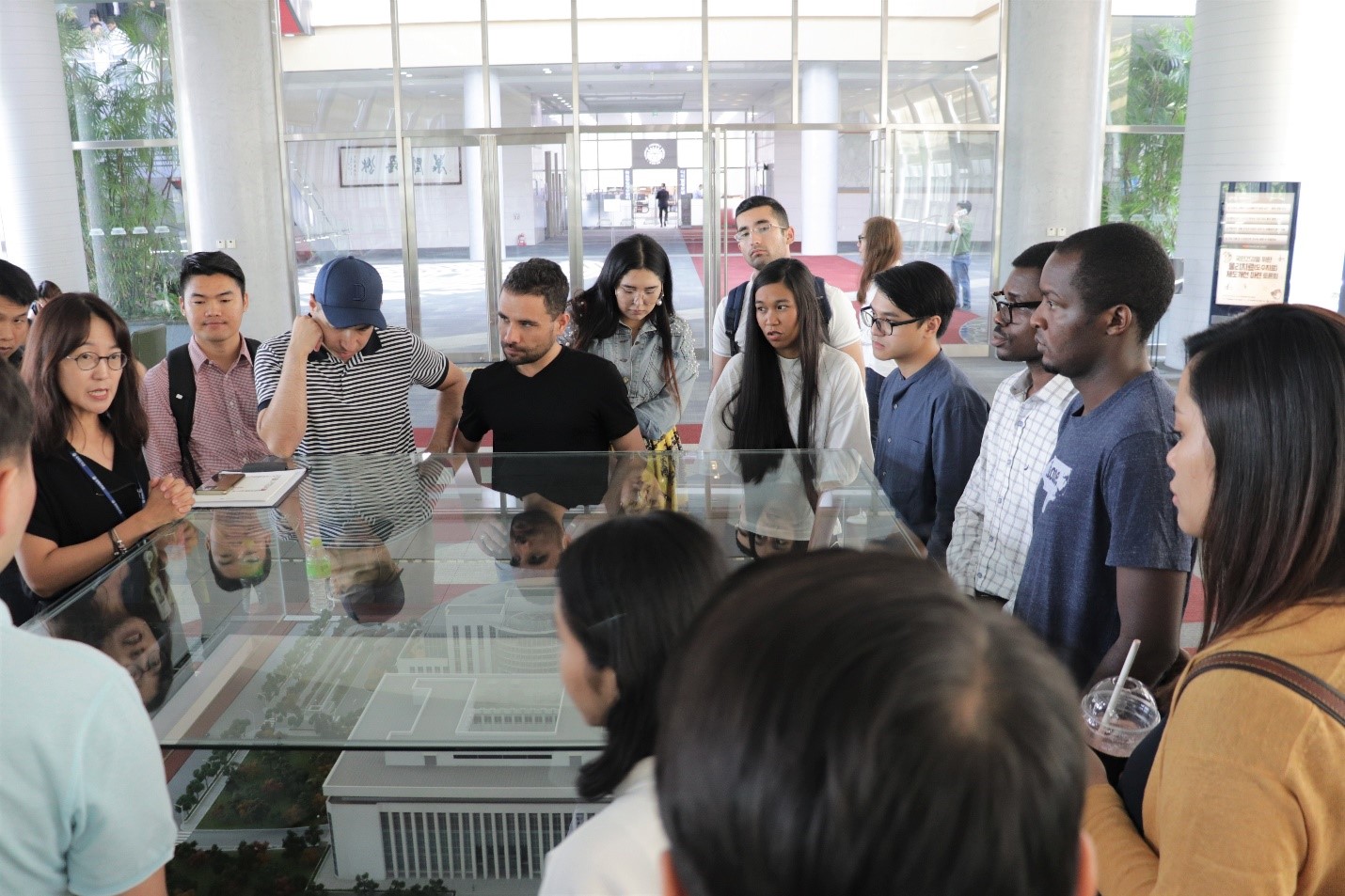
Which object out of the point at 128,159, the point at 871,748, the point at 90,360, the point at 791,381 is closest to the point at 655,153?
the point at 128,159

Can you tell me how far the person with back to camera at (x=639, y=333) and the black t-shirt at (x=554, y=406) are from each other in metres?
0.71

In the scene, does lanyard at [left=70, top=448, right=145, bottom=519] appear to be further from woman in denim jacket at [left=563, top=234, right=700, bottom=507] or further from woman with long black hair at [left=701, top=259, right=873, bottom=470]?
woman in denim jacket at [left=563, top=234, right=700, bottom=507]

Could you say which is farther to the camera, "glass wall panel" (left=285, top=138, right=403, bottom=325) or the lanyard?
"glass wall panel" (left=285, top=138, right=403, bottom=325)

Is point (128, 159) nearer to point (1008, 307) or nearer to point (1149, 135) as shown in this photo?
point (1149, 135)

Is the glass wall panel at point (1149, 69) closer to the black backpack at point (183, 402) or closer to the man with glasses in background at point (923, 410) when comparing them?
the man with glasses in background at point (923, 410)

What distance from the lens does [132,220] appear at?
35.9ft

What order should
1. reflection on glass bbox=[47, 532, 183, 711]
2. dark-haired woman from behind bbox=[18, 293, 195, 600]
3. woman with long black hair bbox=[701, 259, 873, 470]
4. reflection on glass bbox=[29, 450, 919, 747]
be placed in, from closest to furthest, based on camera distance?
reflection on glass bbox=[29, 450, 919, 747] → reflection on glass bbox=[47, 532, 183, 711] → dark-haired woman from behind bbox=[18, 293, 195, 600] → woman with long black hair bbox=[701, 259, 873, 470]

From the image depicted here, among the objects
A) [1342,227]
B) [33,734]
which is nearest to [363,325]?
[33,734]

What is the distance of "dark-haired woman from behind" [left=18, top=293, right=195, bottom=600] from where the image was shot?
240cm

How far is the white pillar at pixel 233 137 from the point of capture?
395 inches

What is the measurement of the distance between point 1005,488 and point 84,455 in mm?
2231

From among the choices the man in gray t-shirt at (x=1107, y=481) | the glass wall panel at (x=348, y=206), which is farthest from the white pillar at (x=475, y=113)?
the man in gray t-shirt at (x=1107, y=481)

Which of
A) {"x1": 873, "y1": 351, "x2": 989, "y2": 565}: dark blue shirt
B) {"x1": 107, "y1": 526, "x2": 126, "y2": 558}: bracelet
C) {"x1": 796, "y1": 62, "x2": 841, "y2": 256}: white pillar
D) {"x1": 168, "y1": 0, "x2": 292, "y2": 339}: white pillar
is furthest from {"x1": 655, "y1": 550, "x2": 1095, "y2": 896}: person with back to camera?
{"x1": 796, "y1": 62, "x2": 841, "y2": 256}: white pillar

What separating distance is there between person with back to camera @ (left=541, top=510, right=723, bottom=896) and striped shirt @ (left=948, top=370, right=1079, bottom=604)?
4.46 feet
